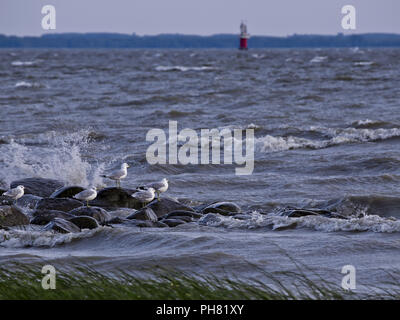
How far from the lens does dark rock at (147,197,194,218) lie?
9.93 m


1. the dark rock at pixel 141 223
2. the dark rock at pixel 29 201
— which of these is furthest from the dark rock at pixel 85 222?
the dark rock at pixel 29 201

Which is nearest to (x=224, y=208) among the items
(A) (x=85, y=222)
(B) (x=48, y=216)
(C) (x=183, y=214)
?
(C) (x=183, y=214)

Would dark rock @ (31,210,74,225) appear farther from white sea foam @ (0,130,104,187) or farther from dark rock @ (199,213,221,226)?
white sea foam @ (0,130,104,187)

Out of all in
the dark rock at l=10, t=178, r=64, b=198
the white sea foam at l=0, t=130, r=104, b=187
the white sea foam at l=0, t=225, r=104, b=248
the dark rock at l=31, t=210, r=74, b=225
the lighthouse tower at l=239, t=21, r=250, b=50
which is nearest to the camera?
the white sea foam at l=0, t=225, r=104, b=248

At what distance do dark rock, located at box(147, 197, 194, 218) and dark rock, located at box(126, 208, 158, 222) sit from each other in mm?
259

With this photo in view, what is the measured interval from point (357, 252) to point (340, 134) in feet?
34.4

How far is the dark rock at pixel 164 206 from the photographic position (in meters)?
9.93

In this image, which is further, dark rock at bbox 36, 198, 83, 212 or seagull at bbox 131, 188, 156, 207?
seagull at bbox 131, 188, 156, 207

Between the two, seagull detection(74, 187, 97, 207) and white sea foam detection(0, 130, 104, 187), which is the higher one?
seagull detection(74, 187, 97, 207)

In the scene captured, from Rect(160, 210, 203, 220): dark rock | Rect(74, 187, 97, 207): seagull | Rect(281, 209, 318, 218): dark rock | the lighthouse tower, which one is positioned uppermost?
the lighthouse tower

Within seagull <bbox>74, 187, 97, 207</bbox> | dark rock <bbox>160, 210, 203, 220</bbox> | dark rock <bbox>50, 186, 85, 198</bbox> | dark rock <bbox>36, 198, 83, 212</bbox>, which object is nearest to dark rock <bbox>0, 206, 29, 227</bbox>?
dark rock <bbox>36, 198, 83, 212</bbox>

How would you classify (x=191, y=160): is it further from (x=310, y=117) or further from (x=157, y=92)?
(x=157, y=92)

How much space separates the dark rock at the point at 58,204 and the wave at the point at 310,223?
1.75 meters
